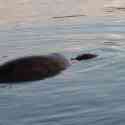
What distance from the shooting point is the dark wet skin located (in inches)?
450

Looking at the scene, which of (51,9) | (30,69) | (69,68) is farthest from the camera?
(51,9)

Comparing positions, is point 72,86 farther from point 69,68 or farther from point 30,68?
point 69,68

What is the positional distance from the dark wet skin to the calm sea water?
26 centimetres

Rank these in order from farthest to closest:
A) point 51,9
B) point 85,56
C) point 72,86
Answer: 1. point 51,9
2. point 85,56
3. point 72,86

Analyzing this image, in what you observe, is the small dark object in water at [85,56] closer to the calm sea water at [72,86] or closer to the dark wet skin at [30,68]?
the calm sea water at [72,86]

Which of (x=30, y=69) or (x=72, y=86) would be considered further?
(x=30, y=69)

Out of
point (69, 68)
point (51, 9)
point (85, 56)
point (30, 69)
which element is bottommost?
point (51, 9)

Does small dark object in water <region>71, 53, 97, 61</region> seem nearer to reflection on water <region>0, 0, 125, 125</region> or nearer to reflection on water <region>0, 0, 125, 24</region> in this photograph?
reflection on water <region>0, 0, 125, 125</region>

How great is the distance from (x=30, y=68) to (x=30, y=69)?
30 millimetres

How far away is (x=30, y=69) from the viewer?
38.2 feet

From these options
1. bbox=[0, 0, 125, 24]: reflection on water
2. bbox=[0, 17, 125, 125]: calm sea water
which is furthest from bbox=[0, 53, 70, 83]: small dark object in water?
bbox=[0, 0, 125, 24]: reflection on water

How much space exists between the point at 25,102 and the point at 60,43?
18.9 ft

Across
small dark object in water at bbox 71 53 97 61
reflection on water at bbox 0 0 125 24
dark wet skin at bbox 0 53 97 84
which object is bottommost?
reflection on water at bbox 0 0 125 24

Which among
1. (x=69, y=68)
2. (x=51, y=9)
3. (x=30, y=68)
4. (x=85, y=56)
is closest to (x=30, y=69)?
(x=30, y=68)
